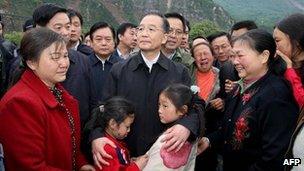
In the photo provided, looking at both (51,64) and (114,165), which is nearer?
(51,64)

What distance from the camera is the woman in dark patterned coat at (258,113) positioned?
2.97m

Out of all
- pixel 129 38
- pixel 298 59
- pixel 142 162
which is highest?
pixel 298 59

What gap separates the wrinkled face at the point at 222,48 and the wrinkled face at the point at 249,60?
8.55 feet

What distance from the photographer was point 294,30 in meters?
3.33

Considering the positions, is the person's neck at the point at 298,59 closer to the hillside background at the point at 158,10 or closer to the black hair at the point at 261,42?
the black hair at the point at 261,42

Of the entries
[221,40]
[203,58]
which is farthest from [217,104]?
[221,40]

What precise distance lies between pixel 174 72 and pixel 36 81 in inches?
51.4

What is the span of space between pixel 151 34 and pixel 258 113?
118 cm

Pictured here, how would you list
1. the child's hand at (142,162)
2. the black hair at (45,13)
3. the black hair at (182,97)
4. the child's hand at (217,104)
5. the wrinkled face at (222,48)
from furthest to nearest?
the wrinkled face at (222,48) < the child's hand at (217,104) < the black hair at (45,13) < the black hair at (182,97) < the child's hand at (142,162)

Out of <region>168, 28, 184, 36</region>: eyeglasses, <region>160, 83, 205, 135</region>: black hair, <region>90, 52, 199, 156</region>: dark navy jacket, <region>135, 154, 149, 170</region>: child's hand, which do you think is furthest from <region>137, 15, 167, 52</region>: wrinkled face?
<region>168, 28, 184, 36</region>: eyeglasses

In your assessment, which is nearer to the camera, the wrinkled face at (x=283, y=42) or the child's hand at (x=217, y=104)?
the wrinkled face at (x=283, y=42)

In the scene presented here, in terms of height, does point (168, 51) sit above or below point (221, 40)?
above

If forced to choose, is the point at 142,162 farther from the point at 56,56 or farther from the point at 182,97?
the point at 56,56

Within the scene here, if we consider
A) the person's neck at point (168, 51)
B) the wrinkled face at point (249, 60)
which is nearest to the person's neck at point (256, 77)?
the wrinkled face at point (249, 60)
